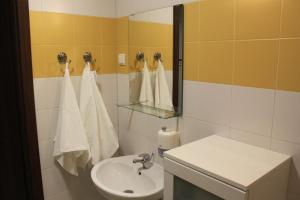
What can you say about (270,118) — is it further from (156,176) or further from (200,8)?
(156,176)

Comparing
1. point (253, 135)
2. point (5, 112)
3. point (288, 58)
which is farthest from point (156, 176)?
point (5, 112)

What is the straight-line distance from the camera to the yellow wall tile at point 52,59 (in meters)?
1.67

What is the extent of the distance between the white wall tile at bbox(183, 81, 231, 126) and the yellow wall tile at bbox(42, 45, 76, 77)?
89 cm

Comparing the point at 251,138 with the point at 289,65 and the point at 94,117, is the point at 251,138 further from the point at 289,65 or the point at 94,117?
the point at 94,117

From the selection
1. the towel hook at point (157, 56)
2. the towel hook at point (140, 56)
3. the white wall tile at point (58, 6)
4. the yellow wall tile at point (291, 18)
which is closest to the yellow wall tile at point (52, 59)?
the white wall tile at point (58, 6)

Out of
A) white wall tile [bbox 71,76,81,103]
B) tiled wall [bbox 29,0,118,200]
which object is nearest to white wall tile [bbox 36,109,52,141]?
tiled wall [bbox 29,0,118,200]

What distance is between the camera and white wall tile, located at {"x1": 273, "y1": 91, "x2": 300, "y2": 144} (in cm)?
98

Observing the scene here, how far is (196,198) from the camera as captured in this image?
1013 millimetres

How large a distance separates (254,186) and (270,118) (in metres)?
0.35

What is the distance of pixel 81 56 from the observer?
1817 mm

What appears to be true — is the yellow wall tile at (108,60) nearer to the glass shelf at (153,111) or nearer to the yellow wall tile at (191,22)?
the glass shelf at (153,111)

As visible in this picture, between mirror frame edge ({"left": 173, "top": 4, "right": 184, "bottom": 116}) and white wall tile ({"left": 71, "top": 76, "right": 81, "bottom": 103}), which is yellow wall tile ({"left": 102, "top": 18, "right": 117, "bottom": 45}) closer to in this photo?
white wall tile ({"left": 71, "top": 76, "right": 81, "bottom": 103})

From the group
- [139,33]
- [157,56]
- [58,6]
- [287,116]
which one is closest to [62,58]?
[58,6]

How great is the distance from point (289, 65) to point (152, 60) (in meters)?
0.85
